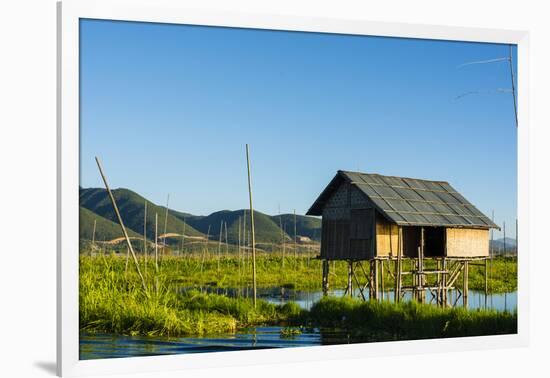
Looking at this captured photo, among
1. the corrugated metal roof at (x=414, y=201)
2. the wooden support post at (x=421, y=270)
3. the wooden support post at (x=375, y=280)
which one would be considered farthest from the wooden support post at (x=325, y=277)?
the wooden support post at (x=421, y=270)

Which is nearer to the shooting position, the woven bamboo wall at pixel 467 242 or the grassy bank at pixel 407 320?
the grassy bank at pixel 407 320

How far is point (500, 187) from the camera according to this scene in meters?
10.2

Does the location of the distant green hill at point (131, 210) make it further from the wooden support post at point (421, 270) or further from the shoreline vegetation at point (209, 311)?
the wooden support post at point (421, 270)

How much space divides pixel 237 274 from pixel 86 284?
12.3 ft

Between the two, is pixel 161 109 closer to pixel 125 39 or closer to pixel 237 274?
pixel 125 39

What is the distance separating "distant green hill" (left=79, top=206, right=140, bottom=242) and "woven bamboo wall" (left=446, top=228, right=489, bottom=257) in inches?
172

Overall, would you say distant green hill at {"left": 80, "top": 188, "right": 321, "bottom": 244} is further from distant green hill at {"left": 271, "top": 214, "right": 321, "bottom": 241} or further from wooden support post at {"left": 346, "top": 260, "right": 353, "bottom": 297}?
wooden support post at {"left": 346, "top": 260, "right": 353, "bottom": 297}

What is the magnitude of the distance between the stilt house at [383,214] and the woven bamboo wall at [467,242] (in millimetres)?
236

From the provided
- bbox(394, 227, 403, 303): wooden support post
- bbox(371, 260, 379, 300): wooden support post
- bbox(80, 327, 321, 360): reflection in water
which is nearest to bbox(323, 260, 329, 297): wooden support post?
bbox(371, 260, 379, 300): wooden support post

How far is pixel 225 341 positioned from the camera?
9.06 m

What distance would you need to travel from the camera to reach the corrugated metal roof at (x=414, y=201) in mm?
10648

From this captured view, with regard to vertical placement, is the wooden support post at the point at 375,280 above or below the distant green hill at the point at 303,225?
below

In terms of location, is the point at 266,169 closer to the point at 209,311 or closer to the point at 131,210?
the point at 131,210

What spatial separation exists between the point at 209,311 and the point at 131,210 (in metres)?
1.50
